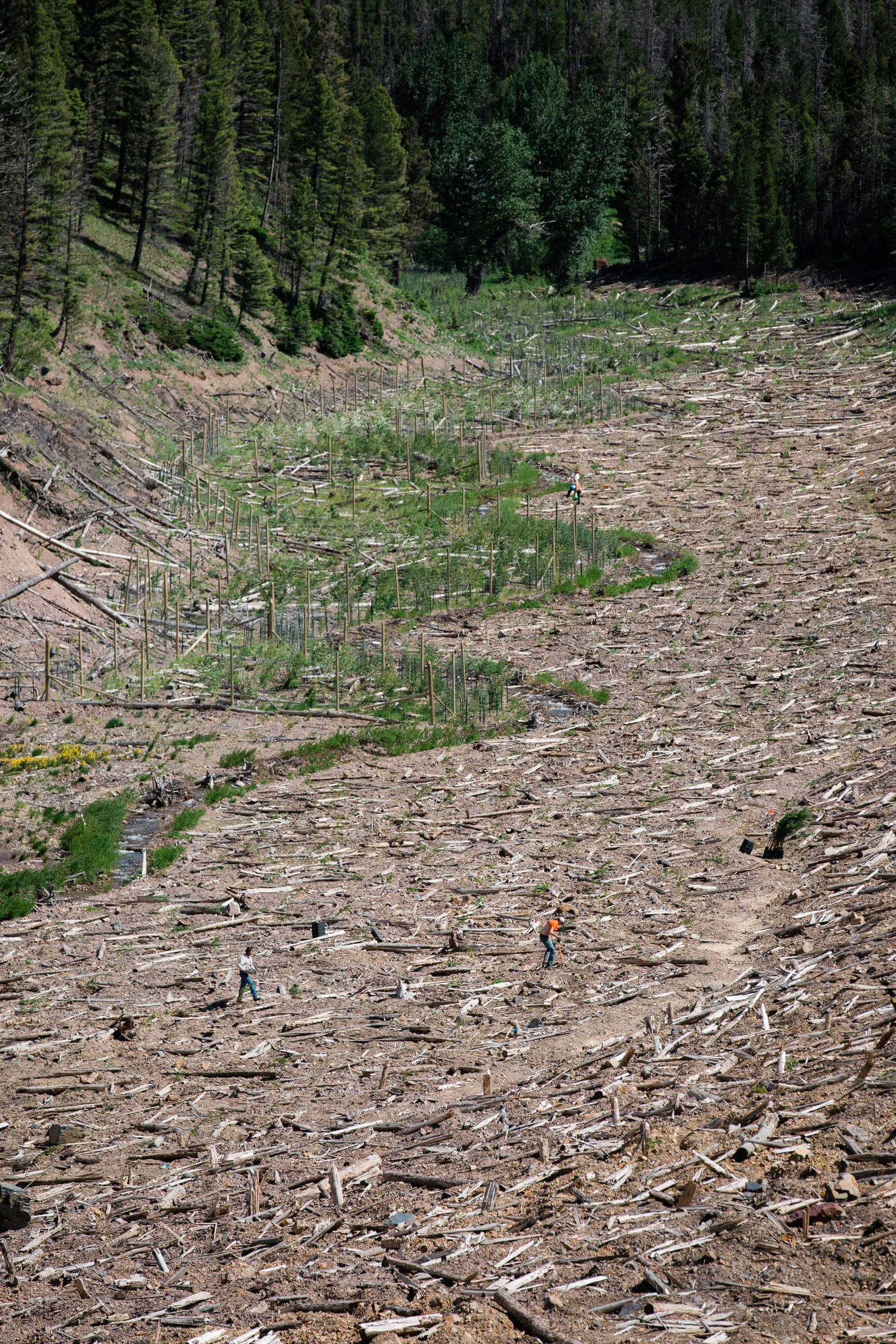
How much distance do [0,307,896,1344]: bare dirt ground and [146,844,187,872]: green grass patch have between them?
19cm

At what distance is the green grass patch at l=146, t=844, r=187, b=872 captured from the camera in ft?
60.8

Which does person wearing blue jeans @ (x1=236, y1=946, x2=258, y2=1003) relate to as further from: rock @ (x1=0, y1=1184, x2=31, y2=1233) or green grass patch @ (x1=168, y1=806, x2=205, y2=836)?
green grass patch @ (x1=168, y1=806, x2=205, y2=836)

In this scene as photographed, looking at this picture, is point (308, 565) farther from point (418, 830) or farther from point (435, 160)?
point (435, 160)

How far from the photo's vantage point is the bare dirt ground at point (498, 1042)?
8.77m

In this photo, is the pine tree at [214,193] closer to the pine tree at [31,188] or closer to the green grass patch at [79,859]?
the pine tree at [31,188]

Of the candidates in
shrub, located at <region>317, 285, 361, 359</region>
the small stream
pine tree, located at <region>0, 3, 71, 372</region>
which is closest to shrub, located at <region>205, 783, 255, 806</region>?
the small stream

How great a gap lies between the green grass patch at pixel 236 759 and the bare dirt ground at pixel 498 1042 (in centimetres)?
28

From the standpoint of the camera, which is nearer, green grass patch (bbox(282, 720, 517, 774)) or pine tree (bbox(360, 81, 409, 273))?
green grass patch (bbox(282, 720, 517, 774))

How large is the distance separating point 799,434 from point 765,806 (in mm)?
28132

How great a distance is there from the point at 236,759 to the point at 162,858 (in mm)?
3990

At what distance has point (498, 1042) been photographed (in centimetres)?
1319

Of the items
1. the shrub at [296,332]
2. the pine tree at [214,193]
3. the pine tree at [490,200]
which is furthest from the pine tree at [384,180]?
the pine tree at [214,193]

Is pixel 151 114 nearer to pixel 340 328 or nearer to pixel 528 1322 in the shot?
pixel 340 328

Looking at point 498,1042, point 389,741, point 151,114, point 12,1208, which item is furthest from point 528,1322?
point 151,114
